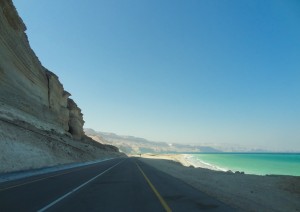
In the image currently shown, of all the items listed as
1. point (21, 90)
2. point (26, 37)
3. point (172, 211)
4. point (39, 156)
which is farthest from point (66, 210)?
point (26, 37)

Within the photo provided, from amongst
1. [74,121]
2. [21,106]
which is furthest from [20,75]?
[74,121]

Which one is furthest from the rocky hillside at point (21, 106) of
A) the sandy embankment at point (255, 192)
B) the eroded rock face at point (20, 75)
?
the sandy embankment at point (255, 192)

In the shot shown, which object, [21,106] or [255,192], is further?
[21,106]

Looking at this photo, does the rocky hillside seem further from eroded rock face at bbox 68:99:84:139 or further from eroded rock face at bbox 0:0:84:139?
eroded rock face at bbox 68:99:84:139

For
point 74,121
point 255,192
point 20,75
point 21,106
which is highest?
point 20,75

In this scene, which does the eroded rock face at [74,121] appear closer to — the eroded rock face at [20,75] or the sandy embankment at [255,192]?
the eroded rock face at [20,75]

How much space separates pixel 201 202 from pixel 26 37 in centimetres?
4050

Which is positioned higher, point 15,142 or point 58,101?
point 58,101

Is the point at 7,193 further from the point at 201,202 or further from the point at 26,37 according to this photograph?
the point at 26,37

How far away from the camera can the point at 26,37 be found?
1670 inches

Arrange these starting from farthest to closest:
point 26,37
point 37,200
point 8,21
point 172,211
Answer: point 26,37
point 8,21
point 37,200
point 172,211

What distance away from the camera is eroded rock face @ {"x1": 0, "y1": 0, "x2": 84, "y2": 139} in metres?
33.0

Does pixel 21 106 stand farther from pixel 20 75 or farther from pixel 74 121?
pixel 74 121

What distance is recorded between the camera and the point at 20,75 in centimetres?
3709
